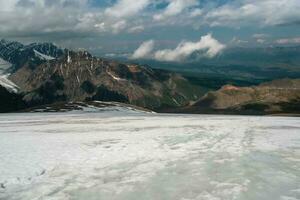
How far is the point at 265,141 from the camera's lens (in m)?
32.6

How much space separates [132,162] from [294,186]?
904 cm

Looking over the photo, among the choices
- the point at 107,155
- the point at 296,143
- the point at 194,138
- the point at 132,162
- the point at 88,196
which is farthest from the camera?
the point at 194,138

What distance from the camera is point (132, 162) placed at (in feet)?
79.3

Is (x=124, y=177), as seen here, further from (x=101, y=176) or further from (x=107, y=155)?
(x=107, y=155)

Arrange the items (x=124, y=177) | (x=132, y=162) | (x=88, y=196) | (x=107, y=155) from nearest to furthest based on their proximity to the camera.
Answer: (x=88, y=196)
(x=124, y=177)
(x=132, y=162)
(x=107, y=155)

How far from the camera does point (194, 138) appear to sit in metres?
35.0

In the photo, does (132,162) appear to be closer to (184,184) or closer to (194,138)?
(184,184)

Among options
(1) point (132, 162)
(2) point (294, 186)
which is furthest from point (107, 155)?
(2) point (294, 186)

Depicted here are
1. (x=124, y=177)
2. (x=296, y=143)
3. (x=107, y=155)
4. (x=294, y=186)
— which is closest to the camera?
(x=294, y=186)

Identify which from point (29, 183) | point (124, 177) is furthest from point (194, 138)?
point (29, 183)

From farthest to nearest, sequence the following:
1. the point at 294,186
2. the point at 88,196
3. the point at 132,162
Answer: the point at 132,162 → the point at 294,186 → the point at 88,196

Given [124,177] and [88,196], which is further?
[124,177]

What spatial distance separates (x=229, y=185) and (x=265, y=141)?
15.1m

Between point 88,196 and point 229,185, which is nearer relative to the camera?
point 88,196
